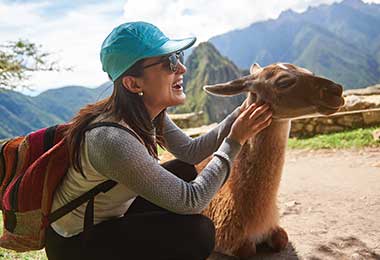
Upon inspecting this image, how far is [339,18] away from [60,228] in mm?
158279

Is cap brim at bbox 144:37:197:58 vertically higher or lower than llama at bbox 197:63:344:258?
higher

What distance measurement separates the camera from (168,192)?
1.77 meters

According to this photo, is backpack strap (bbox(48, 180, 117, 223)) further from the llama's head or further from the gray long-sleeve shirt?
the llama's head

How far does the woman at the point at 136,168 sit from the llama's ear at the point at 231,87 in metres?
0.28

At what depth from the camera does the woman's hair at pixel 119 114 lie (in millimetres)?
1798

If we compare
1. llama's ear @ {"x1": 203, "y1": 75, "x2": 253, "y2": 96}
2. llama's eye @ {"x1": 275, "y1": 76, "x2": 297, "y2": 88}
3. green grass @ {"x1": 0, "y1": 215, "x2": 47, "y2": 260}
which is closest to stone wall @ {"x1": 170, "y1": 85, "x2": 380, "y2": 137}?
llama's ear @ {"x1": 203, "y1": 75, "x2": 253, "y2": 96}

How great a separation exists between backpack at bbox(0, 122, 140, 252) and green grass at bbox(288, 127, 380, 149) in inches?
231

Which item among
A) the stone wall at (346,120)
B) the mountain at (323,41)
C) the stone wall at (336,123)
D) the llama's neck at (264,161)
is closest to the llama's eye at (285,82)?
the llama's neck at (264,161)

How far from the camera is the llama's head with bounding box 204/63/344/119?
82.6 inches

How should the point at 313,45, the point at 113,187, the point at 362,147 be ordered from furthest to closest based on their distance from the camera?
the point at 313,45, the point at 362,147, the point at 113,187

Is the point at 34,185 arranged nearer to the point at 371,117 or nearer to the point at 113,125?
the point at 113,125

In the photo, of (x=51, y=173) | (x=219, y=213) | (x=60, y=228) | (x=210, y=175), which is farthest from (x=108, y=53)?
(x=219, y=213)

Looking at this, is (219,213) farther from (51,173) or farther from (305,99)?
(51,173)

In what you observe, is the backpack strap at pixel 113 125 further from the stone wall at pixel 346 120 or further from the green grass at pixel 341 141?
the stone wall at pixel 346 120
